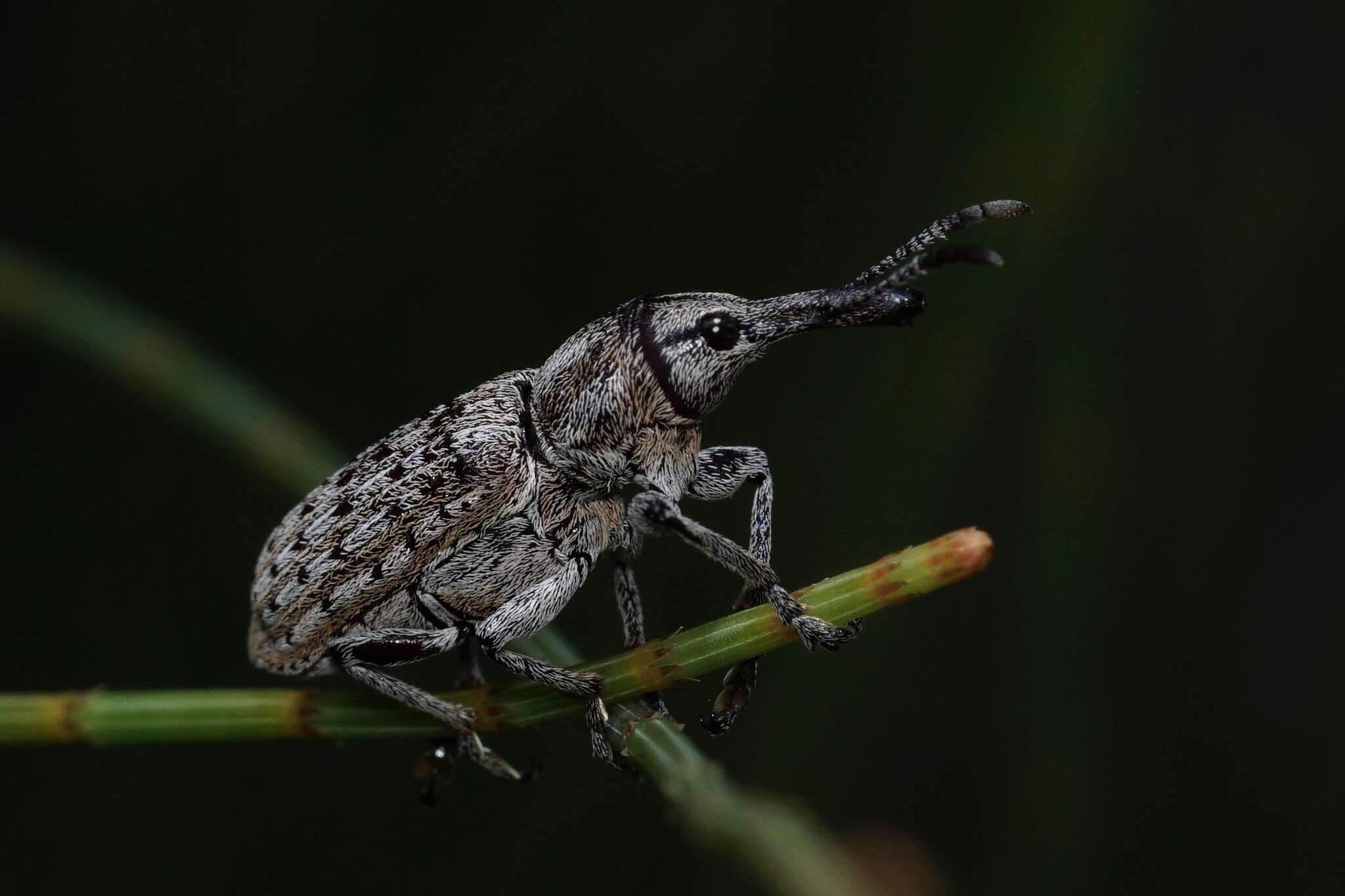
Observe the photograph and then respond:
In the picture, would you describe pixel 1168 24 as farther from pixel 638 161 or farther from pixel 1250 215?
pixel 638 161

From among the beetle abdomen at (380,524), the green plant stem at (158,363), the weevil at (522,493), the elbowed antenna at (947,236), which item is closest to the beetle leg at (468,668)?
the weevil at (522,493)

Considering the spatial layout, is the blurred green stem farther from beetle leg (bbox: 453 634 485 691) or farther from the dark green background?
the dark green background

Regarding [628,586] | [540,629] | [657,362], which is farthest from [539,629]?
[657,362]

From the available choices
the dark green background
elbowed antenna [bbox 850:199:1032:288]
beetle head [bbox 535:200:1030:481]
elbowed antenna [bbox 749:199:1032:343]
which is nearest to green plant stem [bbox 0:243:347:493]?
the dark green background

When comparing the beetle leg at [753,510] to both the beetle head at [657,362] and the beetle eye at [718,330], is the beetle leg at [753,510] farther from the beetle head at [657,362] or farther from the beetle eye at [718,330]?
the beetle eye at [718,330]

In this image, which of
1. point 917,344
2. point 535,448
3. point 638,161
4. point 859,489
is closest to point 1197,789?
point 859,489

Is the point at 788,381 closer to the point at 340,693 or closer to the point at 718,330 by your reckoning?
the point at 718,330
